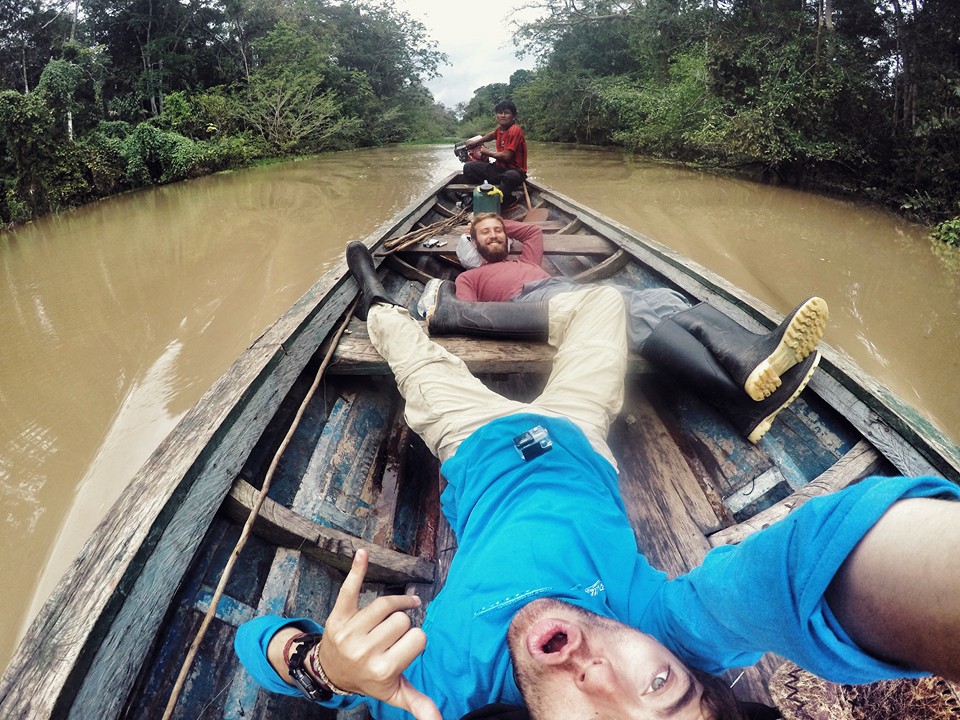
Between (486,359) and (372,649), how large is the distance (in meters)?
1.30

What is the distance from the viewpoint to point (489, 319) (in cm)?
203

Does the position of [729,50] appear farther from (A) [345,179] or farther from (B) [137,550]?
(B) [137,550]

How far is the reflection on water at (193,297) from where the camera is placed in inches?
96.8

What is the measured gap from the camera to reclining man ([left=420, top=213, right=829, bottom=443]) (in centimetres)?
153

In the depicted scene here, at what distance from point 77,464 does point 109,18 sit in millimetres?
19099

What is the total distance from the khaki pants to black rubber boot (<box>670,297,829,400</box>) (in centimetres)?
34

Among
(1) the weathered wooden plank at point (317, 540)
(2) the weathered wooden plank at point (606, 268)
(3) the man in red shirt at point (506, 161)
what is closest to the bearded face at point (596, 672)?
(1) the weathered wooden plank at point (317, 540)

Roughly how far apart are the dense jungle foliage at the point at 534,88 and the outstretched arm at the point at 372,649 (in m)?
7.69

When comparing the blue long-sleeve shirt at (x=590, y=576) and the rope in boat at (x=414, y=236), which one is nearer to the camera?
the blue long-sleeve shirt at (x=590, y=576)

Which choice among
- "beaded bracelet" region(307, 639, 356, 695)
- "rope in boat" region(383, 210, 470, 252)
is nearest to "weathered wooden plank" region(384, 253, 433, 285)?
"rope in boat" region(383, 210, 470, 252)

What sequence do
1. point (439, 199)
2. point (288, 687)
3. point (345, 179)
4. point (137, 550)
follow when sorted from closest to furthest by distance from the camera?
point (288, 687), point (137, 550), point (439, 199), point (345, 179)

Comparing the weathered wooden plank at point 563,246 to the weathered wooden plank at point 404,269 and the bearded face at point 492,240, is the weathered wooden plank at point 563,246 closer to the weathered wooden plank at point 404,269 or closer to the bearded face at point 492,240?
the weathered wooden plank at point 404,269

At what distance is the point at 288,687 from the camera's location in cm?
90

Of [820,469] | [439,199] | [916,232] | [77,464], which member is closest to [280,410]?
[77,464]
